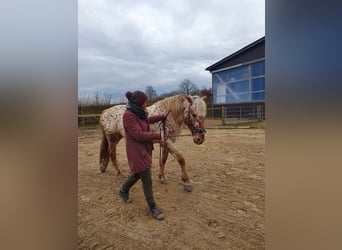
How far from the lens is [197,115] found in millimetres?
1770

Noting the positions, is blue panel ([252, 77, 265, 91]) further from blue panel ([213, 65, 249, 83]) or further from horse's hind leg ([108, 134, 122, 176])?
horse's hind leg ([108, 134, 122, 176])

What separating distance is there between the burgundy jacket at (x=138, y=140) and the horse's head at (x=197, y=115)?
518mm

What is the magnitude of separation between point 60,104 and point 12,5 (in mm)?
221

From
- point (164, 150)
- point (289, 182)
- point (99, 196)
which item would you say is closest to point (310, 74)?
point (289, 182)

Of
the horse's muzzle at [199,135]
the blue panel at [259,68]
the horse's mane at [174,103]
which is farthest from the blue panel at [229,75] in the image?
the horse's muzzle at [199,135]

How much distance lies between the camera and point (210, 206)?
156 centimetres

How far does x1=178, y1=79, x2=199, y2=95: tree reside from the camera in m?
1.92

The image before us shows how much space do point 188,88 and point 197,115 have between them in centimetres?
33

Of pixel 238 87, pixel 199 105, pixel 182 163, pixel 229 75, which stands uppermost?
pixel 229 75

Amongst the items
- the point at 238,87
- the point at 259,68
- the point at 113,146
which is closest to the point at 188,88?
the point at 259,68

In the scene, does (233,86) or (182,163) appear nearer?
(182,163)

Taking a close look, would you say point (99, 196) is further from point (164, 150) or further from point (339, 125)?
point (339, 125)

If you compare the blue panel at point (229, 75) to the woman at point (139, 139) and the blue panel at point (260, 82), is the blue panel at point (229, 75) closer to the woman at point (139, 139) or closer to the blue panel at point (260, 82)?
the blue panel at point (260, 82)

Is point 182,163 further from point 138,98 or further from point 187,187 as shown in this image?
point 138,98
